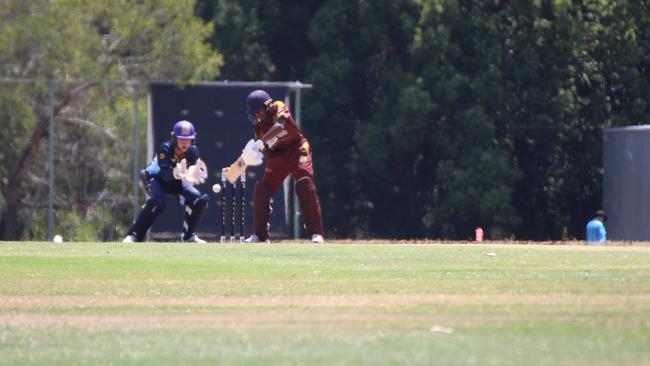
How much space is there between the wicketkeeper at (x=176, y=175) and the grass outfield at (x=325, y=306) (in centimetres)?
228

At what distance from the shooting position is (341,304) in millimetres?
13078

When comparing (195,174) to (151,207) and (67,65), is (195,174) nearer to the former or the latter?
(151,207)

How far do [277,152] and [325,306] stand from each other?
8124 mm

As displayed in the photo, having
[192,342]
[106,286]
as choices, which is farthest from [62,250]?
[192,342]

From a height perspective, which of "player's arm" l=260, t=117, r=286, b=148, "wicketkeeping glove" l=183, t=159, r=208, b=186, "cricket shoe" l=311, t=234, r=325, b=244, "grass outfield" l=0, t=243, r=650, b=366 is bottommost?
"grass outfield" l=0, t=243, r=650, b=366

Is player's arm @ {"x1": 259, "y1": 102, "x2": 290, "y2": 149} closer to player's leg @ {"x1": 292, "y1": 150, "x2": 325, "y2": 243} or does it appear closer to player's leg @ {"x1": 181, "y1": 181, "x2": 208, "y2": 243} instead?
player's leg @ {"x1": 292, "y1": 150, "x2": 325, "y2": 243}

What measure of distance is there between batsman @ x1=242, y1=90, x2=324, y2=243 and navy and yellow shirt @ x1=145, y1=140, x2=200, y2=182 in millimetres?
848

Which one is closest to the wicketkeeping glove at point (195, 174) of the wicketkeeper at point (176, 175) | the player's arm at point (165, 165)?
the wicketkeeper at point (176, 175)

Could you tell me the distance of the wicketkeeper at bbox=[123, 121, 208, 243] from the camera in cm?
2186

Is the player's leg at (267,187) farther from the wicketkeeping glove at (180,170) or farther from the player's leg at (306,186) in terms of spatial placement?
the wicketkeeping glove at (180,170)

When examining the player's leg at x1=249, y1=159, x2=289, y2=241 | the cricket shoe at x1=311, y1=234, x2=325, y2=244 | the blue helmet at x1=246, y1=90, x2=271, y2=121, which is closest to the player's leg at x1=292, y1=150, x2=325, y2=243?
the player's leg at x1=249, y1=159, x2=289, y2=241

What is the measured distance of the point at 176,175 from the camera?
21891mm

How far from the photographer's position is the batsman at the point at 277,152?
20656 millimetres

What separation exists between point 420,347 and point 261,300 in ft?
11.4
